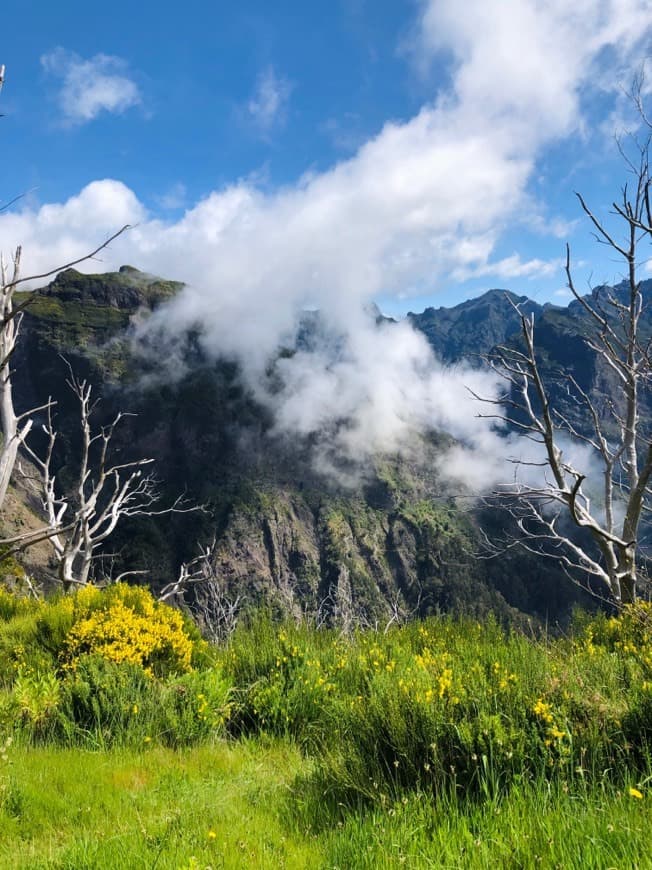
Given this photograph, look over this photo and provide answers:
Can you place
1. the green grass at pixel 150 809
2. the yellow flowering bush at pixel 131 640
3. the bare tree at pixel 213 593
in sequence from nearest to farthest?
the green grass at pixel 150 809, the yellow flowering bush at pixel 131 640, the bare tree at pixel 213 593

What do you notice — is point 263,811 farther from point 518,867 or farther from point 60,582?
point 60,582

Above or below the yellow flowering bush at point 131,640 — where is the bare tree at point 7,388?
above

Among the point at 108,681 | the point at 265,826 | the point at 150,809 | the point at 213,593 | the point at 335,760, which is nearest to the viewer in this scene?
the point at 265,826

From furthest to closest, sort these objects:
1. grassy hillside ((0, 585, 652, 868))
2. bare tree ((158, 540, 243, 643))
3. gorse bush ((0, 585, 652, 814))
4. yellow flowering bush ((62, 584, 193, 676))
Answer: bare tree ((158, 540, 243, 643)) < yellow flowering bush ((62, 584, 193, 676)) < gorse bush ((0, 585, 652, 814)) < grassy hillside ((0, 585, 652, 868))

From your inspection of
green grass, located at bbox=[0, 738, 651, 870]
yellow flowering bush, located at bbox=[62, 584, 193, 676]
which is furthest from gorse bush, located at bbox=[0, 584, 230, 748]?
green grass, located at bbox=[0, 738, 651, 870]

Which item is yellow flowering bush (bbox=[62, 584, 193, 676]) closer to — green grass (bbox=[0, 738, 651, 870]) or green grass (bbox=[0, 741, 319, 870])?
green grass (bbox=[0, 741, 319, 870])

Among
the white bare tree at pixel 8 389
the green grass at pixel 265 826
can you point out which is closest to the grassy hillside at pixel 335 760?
the green grass at pixel 265 826

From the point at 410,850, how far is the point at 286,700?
11.4 ft

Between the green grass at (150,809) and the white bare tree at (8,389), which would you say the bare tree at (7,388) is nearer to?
the white bare tree at (8,389)

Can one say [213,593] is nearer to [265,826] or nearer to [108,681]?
[108,681]

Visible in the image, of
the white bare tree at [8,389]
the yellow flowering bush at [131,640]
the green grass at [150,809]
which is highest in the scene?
the white bare tree at [8,389]

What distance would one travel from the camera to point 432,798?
3309 millimetres

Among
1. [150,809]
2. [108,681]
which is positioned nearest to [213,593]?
[108,681]

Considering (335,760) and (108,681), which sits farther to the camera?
(108,681)
